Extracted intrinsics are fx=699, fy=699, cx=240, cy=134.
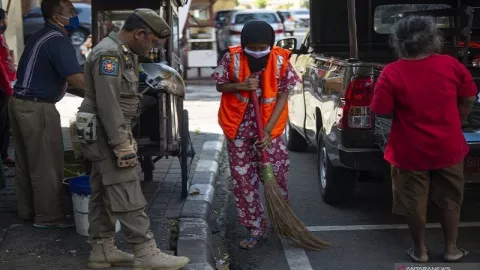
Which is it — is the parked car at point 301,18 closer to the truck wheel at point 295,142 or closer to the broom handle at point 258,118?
the truck wheel at point 295,142

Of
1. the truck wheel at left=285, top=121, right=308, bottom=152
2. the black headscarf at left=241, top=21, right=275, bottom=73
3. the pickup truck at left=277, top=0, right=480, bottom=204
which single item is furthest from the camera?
the truck wheel at left=285, top=121, right=308, bottom=152

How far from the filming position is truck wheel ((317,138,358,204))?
6.19 meters

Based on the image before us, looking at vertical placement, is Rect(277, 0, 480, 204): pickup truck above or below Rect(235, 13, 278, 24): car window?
below

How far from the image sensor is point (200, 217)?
5.66 m

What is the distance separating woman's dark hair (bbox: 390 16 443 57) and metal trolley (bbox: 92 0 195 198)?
1.73m

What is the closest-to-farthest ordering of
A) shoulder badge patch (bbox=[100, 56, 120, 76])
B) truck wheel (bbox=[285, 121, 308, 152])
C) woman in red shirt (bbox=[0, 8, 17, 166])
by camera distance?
1. shoulder badge patch (bbox=[100, 56, 120, 76])
2. woman in red shirt (bbox=[0, 8, 17, 166])
3. truck wheel (bbox=[285, 121, 308, 152])

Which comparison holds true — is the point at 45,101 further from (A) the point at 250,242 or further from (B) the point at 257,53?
(A) the point at 250,242

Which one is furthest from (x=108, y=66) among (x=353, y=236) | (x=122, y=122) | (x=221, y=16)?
(x=221, y=16)

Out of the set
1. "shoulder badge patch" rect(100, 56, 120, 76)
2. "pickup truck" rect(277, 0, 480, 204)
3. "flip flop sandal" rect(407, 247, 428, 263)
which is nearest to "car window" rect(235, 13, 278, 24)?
"pickup truck" rect(277, 0, 480, 204)

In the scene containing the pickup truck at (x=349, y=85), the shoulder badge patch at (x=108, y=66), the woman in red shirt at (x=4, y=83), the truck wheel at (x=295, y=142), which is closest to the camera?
the shoulder badge patch at (x=108, y=66)

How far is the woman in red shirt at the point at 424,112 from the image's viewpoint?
4414 mm

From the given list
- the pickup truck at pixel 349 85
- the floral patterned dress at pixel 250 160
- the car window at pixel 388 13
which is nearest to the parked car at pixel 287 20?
the pickup truck at pixel 349 85

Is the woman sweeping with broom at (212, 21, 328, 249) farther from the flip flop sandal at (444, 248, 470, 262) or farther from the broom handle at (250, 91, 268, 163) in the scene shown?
the flip flop sandal at (444, 248, 470, 262)

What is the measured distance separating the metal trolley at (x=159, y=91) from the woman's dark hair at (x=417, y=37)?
1731mm
